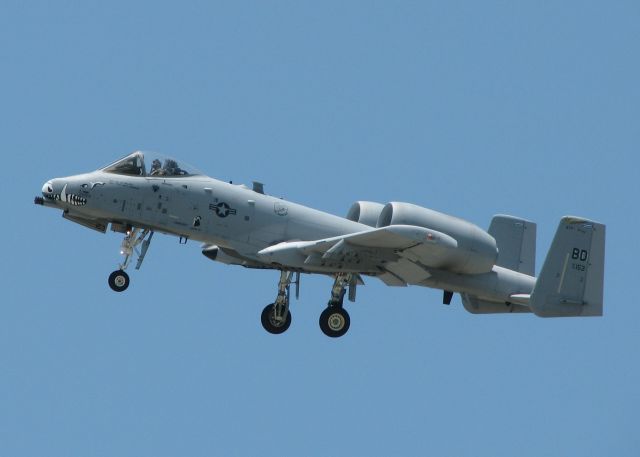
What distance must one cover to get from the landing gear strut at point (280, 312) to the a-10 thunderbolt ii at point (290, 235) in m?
0.02

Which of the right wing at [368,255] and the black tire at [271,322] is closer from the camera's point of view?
the right wing at [368,255]

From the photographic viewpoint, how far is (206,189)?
33.6m

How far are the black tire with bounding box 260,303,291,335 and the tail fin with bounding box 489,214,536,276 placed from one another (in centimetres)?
492

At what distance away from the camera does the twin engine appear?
33.1 meters

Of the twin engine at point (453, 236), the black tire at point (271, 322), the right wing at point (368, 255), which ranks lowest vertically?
the black tire at point (271, 322)

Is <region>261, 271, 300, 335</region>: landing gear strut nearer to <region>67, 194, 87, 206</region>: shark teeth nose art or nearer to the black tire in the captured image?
the black tire

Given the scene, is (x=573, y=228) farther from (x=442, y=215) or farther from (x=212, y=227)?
(x=212, y=227)

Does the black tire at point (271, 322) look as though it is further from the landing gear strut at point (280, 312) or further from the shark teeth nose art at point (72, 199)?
the shark teeth nose art at point (72, 199)

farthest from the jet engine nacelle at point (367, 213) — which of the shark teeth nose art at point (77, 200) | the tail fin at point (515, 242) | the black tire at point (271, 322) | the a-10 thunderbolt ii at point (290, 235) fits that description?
the shark teeth nose art at point (77, 200)

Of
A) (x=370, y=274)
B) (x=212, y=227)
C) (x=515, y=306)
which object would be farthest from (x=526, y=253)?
(x=212, y=227)

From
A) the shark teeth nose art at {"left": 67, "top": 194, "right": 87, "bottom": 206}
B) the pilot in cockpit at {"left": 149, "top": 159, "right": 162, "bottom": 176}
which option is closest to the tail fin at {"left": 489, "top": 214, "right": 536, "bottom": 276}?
the pilot in cockpit at {"left": 149, "top": 159, "right": 162, "bottom": 176}

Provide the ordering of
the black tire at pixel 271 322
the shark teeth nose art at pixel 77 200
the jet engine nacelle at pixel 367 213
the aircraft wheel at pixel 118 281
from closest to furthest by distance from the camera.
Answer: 1. the shark teeth nose art at pixel 77 200
2. the aircraft wheel at pixel 118 281
3. the black tire at pixel 271 322
4. the jet engine nacelle at pixel 367 213

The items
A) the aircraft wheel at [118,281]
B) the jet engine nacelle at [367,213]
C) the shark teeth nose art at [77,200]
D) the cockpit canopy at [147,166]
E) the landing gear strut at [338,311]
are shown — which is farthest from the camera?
the jet engine nacelle at [367,213]

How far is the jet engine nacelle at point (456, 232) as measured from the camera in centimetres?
3309
